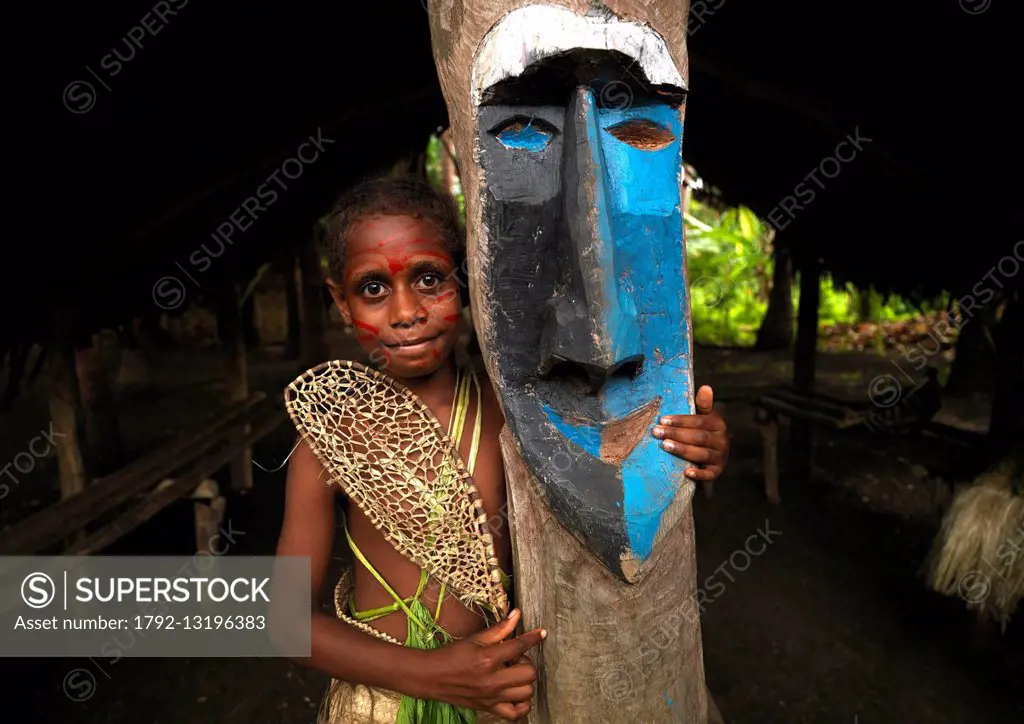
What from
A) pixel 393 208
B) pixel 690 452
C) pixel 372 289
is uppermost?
pixel 393 208

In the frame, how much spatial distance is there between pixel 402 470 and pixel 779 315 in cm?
791

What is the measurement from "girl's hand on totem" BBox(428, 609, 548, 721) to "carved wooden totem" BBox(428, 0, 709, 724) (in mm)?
42

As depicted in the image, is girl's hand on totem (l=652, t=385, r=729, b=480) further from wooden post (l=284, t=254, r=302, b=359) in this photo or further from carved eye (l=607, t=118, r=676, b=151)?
wooden post (l=284, t=254, r=302, b=359)

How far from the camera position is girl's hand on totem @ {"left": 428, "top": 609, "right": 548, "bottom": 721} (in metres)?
1.02

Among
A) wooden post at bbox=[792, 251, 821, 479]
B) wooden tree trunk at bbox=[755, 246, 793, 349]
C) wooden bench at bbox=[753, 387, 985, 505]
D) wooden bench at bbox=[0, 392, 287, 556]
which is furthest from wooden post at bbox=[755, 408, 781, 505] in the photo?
wooden tree trunk at bbox=[755, 246, 793, 349]

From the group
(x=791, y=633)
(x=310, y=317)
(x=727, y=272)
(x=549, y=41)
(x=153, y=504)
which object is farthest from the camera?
(x=727, y=272)

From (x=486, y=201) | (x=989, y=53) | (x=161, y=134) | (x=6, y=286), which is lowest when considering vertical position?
(x=6, y=286)

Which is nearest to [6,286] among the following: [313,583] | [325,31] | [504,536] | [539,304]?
[325,31]

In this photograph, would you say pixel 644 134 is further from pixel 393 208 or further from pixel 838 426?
pixel 838 426

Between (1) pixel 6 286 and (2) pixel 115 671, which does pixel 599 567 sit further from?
(2) pixel 115 671

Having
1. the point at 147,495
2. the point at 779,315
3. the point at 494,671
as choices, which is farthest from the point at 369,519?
the point at 779,315

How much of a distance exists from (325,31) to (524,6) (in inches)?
73.6

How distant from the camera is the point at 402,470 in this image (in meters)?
1.20

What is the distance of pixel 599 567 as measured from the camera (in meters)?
0.98
